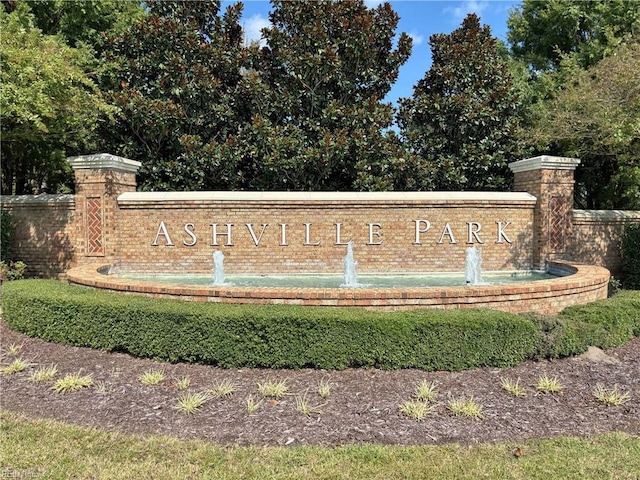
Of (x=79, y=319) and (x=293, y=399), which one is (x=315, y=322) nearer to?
(x=293, y=399)

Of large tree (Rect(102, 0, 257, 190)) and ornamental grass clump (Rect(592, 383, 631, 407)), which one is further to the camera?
large tree (Rect(102, 0, 257, 190))

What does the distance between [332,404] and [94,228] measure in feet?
29.1

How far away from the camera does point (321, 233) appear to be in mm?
11211

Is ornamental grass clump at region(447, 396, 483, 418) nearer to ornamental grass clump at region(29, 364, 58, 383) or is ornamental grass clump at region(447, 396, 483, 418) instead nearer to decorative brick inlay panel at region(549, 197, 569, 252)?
ornamental grass clump at region(29, 364, 58, 383)

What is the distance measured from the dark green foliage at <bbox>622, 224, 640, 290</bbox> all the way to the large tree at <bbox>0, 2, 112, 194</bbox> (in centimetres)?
1368

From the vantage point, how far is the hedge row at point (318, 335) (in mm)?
5410

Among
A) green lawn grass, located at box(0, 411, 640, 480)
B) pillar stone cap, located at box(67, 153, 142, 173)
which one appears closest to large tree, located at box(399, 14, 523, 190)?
pillar stone cap, located at box(67, 153, 142, 173)

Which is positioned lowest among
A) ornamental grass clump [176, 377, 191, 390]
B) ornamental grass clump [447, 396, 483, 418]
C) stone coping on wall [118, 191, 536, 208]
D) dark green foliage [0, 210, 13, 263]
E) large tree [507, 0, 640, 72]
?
ornamental grass clump [447, 396, 483, 418]

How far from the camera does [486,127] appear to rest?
49.2 feet

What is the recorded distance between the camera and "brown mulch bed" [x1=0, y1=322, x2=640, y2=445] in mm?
4008

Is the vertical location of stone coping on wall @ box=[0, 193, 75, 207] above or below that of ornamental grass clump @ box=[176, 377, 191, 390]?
above

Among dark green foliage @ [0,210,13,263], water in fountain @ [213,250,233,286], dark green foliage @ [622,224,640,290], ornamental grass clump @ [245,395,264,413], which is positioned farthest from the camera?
dark green foliage @ [622,224,640,290]

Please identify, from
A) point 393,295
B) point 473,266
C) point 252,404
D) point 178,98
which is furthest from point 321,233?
point 252,404

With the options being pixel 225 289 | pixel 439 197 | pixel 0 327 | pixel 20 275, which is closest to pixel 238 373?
pixel 225 289
